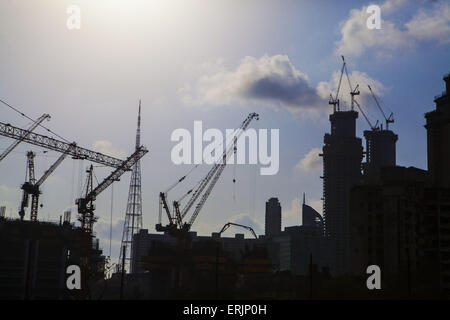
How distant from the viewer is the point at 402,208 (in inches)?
7392

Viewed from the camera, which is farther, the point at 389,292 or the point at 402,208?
the point at 402,208

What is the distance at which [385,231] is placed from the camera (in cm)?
19138
